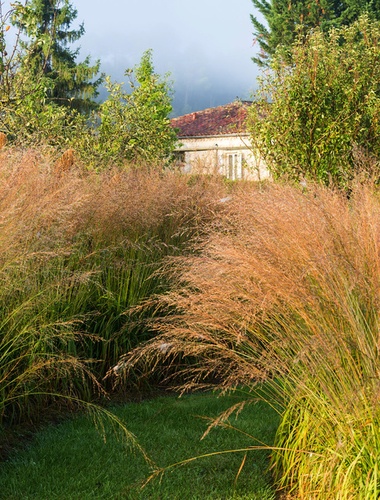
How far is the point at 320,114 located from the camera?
9930mm

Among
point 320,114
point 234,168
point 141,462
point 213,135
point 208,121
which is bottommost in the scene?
point 141,462

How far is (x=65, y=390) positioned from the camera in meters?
4.50

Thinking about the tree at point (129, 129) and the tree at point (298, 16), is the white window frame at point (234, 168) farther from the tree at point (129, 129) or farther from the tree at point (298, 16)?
the tree at point (298, 16)

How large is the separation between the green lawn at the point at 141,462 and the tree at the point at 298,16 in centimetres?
2359

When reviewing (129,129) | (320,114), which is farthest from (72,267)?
(129,129)

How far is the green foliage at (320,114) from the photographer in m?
9.91

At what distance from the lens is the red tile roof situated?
3138 centimetres

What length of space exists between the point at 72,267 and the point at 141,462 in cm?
180

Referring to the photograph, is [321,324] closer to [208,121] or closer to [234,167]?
[234,167]

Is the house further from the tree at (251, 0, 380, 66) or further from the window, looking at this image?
the tree at (251, 0, 380, 66)

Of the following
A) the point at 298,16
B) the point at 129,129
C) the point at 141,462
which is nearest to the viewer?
the point at 141,462

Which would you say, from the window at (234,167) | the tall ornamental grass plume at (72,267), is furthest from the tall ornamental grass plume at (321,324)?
the window at (234,167)

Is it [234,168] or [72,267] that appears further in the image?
[234,168]

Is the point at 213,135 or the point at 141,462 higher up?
the point at 213,135
